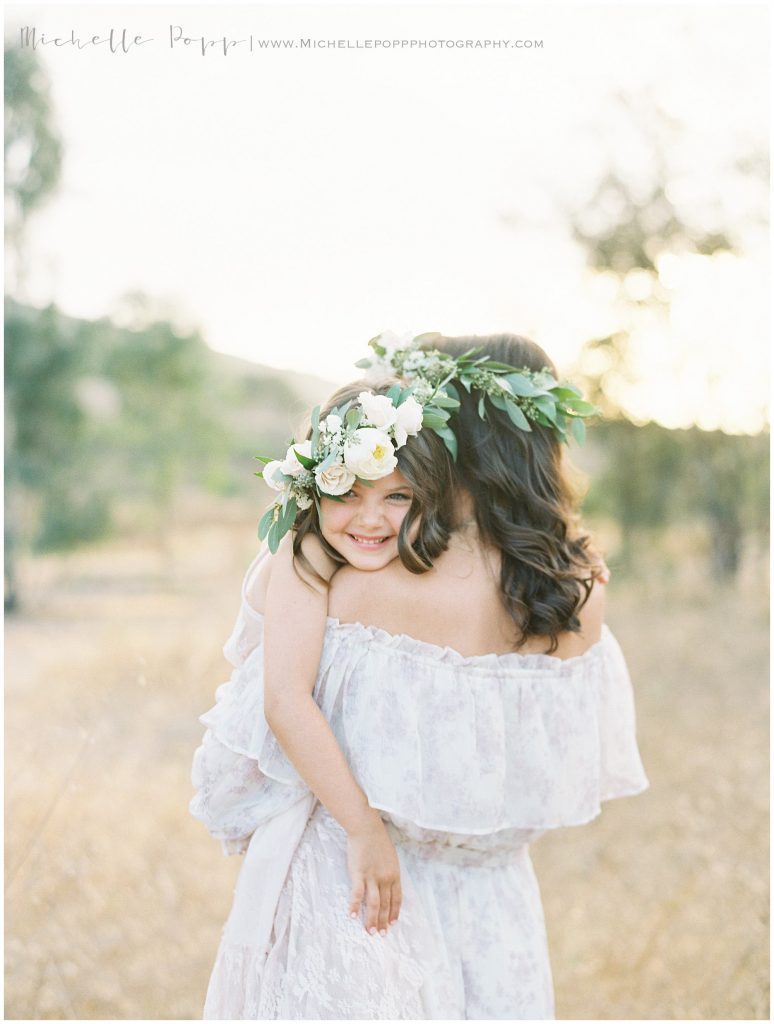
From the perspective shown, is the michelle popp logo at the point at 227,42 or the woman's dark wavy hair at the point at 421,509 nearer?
the woman's dark wavy hair at the point at 421,509

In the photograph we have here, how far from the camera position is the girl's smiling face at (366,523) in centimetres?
165

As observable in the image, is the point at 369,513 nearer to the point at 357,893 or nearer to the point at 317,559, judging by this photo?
the point at 317,559

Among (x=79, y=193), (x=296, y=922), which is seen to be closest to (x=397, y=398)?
Result: (x=296, y=922)

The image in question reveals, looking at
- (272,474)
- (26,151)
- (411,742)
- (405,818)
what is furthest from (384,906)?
(26,151)

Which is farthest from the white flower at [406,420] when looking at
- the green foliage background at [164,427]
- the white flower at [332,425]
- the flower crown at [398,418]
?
the green foliage background at [164,427]

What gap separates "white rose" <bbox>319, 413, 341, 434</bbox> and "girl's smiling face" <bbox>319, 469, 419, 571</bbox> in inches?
3.9

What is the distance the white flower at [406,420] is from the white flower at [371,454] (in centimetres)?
4

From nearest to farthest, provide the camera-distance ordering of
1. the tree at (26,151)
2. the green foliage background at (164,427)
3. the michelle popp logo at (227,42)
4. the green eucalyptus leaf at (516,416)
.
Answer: the green eucalyptus leaf at (516,416) → the michelle popp logo at (227,42) → the tree at (26,151) → the green foliage background at (164,427)

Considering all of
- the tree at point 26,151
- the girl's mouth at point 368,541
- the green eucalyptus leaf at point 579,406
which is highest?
the tree at point 26,151

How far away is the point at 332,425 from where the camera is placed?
5.41 feet

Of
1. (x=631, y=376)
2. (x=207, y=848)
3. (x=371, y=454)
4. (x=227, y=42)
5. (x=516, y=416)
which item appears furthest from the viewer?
(x=631, y=376)

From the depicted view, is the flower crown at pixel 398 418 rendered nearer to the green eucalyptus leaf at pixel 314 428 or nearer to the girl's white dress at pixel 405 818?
the green eucalyptus leaf at pixel 314 428

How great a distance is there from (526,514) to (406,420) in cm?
34

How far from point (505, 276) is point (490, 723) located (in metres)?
7.04
